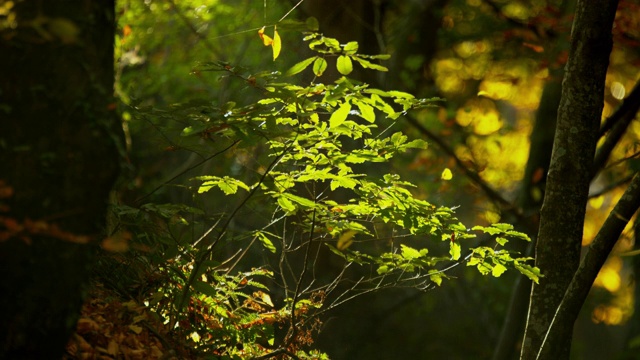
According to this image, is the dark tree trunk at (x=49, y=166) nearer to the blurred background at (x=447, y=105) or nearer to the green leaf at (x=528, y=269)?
the green leaf at (x=528, y=269)

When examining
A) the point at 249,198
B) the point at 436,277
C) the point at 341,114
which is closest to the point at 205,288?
the point at 249,198

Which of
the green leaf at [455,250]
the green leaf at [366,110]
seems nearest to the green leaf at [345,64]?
the green leaf at [366,110]

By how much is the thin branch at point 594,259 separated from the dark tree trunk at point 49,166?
2.39 meters

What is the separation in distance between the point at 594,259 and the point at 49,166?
102 inches

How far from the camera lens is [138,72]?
378 inches

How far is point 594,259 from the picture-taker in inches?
137

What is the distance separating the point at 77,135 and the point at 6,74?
0.89ft

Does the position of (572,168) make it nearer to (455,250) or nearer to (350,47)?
(455,250)

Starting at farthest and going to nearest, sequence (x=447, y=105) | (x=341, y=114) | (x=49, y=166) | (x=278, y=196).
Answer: (x=447, y=105), (x=278, y=196), (x=341, y=114), (x=49, y=166)

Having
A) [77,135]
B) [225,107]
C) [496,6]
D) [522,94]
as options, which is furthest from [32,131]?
[522,94]

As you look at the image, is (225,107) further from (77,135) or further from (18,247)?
(18,247)

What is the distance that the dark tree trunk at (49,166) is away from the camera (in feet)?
6.93

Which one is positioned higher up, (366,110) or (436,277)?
(366,110)

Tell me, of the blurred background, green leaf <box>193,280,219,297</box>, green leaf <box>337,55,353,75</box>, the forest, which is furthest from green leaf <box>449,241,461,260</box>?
the blurred background
